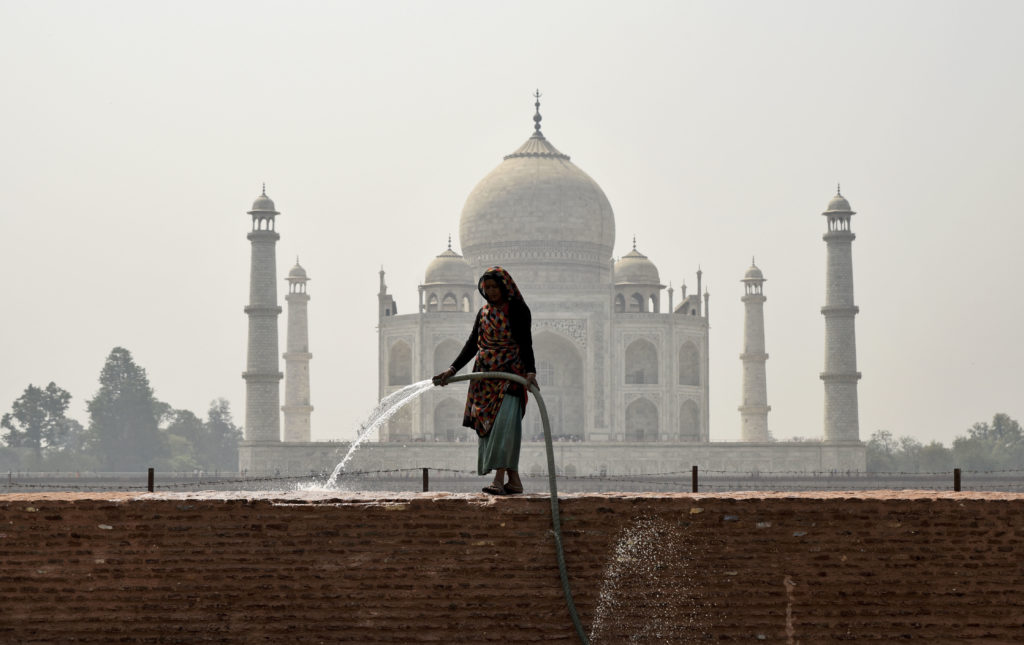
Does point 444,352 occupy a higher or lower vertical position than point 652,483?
higher

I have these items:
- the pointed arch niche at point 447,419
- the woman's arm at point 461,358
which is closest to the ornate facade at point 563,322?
the pointed arch niche at point 447,419

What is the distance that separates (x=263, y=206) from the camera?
36969 millimetres

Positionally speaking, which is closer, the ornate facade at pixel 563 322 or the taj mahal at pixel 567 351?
the taj mahal at pixel 567 351

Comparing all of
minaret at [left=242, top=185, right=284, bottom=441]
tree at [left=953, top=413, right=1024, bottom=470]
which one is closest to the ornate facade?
minaret at [left=242, top=185, right=284, bottom=441]

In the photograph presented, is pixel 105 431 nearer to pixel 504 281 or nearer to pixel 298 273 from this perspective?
pixel 298 273

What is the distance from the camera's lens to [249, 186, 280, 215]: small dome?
36875 millimetres

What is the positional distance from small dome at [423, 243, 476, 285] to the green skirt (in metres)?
33.4

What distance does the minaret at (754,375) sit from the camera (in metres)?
39.8

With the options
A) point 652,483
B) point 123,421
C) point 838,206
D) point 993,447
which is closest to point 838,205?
point 838,206

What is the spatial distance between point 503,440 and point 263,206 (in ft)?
102

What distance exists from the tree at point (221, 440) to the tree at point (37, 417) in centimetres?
559

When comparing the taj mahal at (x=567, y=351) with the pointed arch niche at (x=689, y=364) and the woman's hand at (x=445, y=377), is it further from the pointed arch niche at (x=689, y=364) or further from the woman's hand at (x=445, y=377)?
the woman's hand at (x=445, y=377)

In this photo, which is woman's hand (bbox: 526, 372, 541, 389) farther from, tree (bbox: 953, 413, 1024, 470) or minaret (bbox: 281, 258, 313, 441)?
tree (bbox: 953, 413, 1024, 470)

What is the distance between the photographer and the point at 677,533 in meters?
6.35
